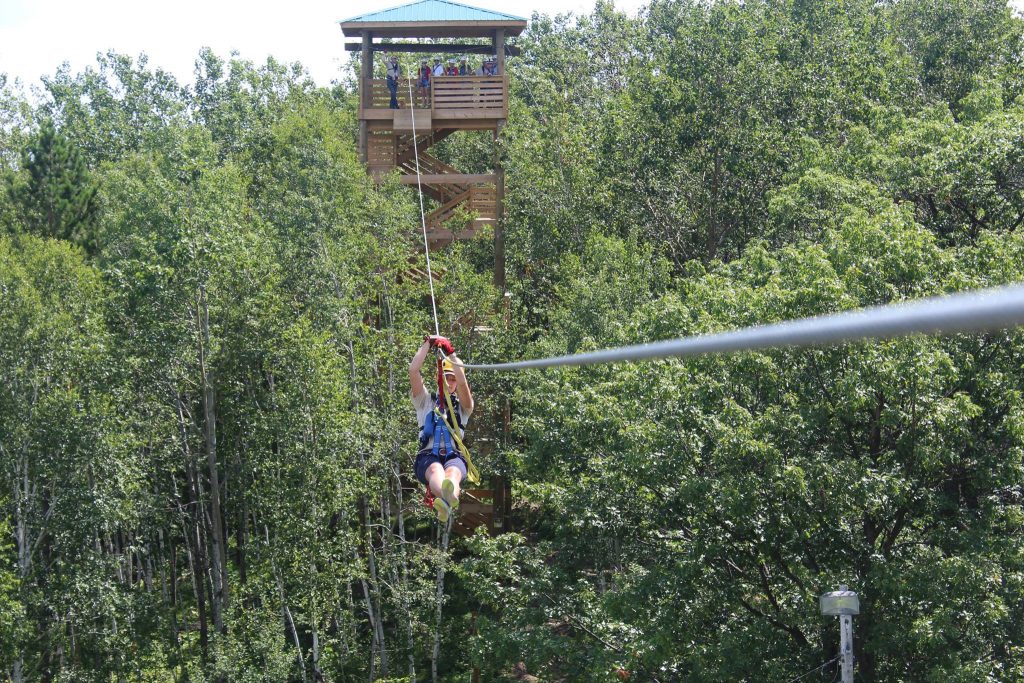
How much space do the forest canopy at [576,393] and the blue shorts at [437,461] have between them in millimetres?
4684

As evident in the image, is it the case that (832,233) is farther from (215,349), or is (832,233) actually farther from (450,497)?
(215,349)

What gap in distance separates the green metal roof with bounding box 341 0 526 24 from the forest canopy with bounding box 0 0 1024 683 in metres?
2.82

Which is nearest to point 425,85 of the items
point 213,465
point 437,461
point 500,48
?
point 500,48

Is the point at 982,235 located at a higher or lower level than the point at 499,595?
higher

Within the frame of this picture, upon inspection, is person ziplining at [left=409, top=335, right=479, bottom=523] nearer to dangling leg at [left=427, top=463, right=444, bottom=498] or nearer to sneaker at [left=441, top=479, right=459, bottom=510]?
dangling leg at [left=427, top=463, right=444, bottom=498]

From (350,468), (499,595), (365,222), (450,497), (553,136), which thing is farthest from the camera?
(553,136)

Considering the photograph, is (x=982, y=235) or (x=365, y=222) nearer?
Answer: (x=982, y=235)

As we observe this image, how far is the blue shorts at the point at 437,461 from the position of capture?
9664mm

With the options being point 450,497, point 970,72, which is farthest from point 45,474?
point 970,72

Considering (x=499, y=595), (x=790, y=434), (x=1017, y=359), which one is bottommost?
(x=499, y=595)

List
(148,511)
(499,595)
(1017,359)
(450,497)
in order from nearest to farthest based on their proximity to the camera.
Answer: (450,497) < (1017,359) < (499,595) < (148,511)

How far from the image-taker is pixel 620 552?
696 inches

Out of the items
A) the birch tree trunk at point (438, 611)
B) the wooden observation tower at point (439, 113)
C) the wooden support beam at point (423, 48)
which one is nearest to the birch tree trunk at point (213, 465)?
the birch tree trunk at point (438, 611)

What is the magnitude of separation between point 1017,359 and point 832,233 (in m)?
2.67
